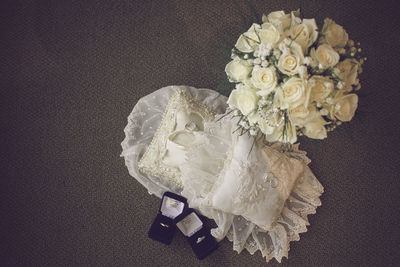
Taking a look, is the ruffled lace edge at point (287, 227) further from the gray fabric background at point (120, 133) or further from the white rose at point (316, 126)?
the white rose at point (316, 126)

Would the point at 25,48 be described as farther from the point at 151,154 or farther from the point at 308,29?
the point at 308,29

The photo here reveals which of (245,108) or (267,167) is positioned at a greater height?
(245,108)

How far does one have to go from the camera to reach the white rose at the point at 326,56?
89 cm

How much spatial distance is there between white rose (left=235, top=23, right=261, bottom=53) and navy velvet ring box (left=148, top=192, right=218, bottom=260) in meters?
1.08

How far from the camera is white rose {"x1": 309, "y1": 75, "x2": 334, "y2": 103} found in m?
0.90

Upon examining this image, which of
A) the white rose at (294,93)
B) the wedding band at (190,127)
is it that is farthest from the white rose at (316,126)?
the wedding band at (190,127)

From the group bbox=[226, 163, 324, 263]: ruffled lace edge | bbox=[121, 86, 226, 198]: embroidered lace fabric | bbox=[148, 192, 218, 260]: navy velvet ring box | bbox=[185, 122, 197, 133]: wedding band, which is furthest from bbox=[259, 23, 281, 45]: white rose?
bbox=[148, 192, 218, 260]: navy velvet ring box

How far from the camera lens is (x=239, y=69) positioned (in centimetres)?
96

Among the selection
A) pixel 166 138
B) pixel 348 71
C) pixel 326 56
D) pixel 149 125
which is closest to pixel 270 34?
pixel 326 56

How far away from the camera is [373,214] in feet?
6.26

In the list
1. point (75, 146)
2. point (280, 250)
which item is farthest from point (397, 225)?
point (75, 146)

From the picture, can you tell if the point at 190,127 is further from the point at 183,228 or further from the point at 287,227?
the point at 287,227

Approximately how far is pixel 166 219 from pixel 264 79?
121cm

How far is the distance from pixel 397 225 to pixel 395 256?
7.7 inches
